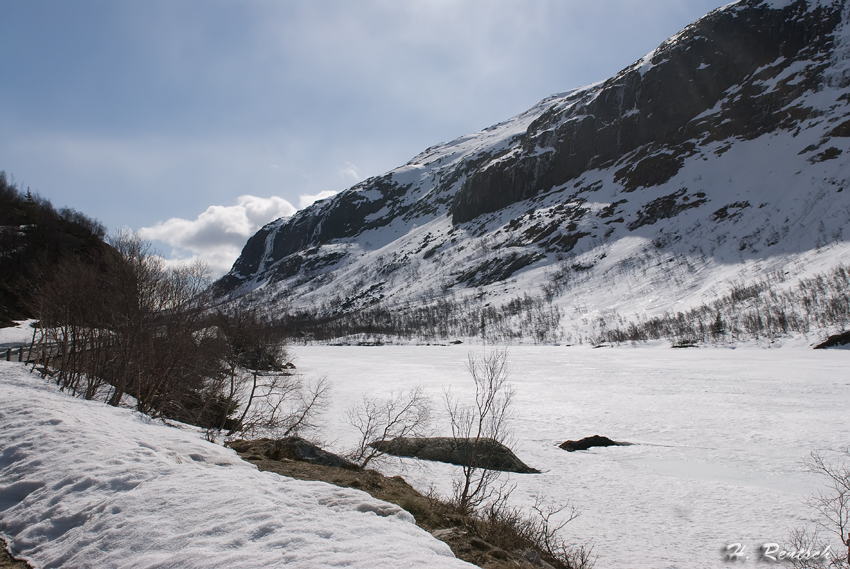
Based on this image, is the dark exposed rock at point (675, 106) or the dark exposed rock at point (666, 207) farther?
the dark exposed rock at point (675, 106)

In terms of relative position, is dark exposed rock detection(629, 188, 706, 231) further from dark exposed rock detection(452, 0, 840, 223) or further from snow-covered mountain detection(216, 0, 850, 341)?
dark exposed rock detection(452, 0, 840, 223)

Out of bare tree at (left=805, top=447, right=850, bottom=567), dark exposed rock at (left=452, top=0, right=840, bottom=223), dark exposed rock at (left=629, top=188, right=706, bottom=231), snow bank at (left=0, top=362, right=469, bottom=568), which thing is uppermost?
dark exposed rock at (left=452, top=0, right=840, bottom=223)

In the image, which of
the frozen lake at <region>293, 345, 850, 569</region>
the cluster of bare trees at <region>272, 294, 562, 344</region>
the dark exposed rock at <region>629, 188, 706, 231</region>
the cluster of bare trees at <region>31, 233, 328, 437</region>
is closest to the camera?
the frozen lake at <region>293, 345, 850, 569</region>

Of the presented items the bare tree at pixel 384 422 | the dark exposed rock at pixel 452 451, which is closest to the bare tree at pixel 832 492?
the dark exposed rock at pixel 452 451

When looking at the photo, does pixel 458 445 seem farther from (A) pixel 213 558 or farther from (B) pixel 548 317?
(B) pixel 548 317

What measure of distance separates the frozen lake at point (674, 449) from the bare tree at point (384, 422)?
788 millimetres

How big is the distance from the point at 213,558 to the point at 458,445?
10.6m

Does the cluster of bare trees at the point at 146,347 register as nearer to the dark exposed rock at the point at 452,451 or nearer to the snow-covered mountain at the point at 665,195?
the dark exposed rock at the point at 452,451

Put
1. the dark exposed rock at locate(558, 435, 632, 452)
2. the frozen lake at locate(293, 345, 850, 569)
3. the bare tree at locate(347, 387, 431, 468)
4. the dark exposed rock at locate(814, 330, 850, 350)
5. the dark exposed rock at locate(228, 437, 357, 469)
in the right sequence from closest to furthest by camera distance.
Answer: the frozen lake at locate(293, 345, 850, 569), the dark exposed rock at locate(228, 437, 357, 469), the bare tree at locate(347, 387, 431, 468), the dark exposed rock at locate(558, 435, 632, 452), the dark exposed rock at locate(814, 330, 850, 350)

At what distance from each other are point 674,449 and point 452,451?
7.49 metres

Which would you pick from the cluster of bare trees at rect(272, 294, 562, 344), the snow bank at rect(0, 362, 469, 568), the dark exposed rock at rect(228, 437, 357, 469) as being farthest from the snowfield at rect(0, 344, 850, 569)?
the cluster of bare trees at rect(272, 294, 562, 344)

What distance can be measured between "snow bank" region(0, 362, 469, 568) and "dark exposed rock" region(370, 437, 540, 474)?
25.5ft

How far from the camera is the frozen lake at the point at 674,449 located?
893cm

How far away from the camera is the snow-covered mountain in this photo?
73.3m
